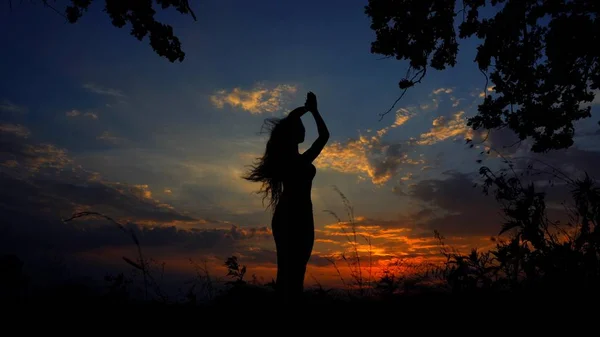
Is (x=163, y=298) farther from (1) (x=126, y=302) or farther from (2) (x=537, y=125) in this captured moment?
(2) (x=537, y=125)

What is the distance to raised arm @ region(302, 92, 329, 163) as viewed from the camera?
6.23 meters

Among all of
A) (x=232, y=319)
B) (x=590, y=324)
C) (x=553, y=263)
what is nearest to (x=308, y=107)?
(x=232, y=319)

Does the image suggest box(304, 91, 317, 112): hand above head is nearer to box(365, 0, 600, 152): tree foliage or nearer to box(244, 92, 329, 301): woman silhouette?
box(244, 92, 329, 301): woman silhouette

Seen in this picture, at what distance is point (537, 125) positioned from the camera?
1024 cm

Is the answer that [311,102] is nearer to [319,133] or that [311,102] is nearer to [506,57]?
[319,133]

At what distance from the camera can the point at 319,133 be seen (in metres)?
6.41

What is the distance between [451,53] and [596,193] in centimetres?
615

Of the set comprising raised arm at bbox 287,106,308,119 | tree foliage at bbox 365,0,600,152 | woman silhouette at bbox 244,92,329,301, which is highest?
tree foliage at bbox 365,0,600,152

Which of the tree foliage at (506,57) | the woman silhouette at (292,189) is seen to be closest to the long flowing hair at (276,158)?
the woman silhouette at (292,189)

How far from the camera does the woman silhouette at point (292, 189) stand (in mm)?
6098

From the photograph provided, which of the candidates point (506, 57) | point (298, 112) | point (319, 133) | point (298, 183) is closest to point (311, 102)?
point (298, 112)

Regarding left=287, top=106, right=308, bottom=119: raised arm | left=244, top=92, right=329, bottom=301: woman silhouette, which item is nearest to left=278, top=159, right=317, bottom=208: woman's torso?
left=244, top=92, right=329, bottom=301: woman silhouette

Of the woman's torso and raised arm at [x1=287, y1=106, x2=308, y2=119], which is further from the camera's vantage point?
raised arm at [x1=287, y1=106, x2=308, y2=119]

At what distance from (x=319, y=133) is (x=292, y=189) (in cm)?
95
